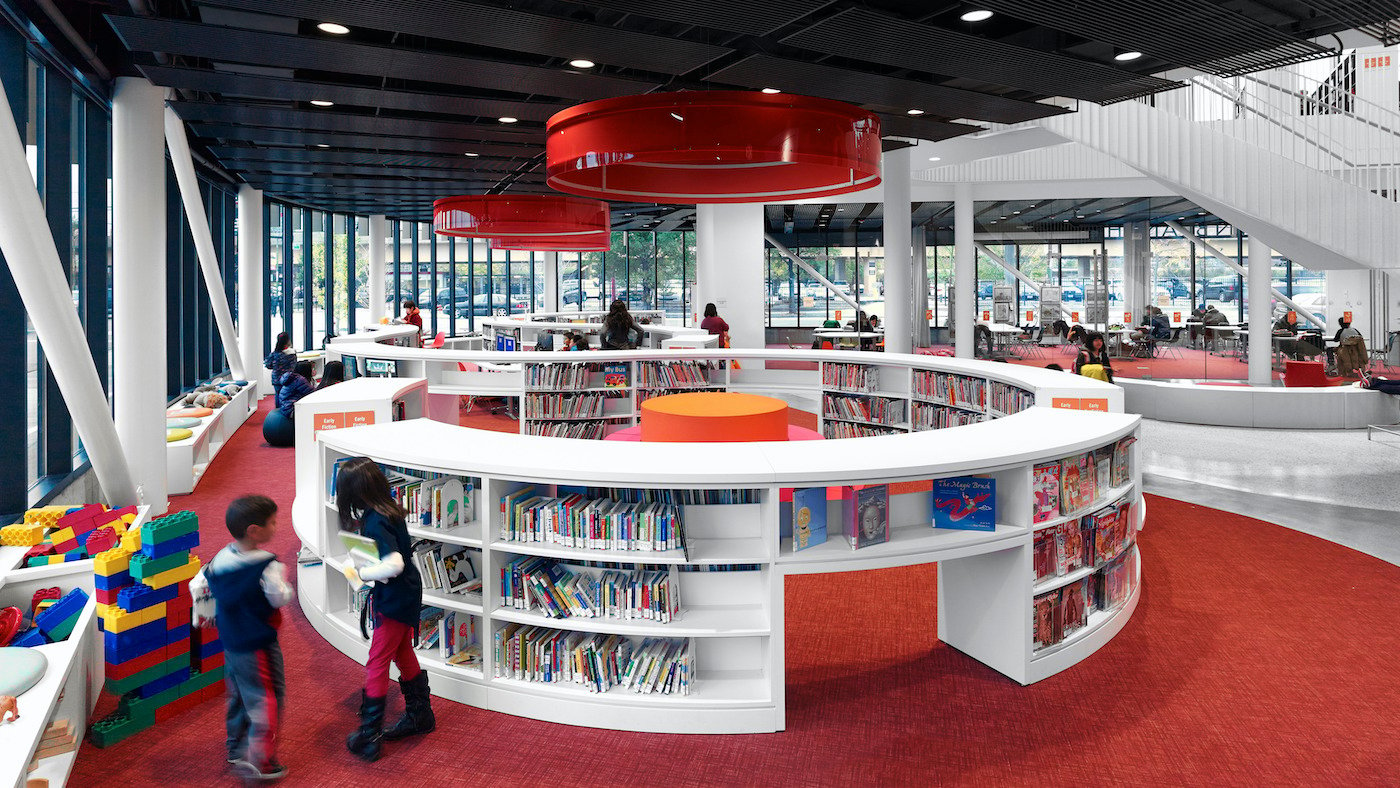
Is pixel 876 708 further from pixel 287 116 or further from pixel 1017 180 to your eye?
pixel 1017 180

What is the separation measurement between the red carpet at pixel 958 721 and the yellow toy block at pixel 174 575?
2.20 feet

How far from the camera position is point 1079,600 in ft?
16.3

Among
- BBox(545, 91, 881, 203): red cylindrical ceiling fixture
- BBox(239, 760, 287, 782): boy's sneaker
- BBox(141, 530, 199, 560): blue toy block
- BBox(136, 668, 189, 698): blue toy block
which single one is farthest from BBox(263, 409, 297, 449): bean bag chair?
BBox(239, 760, 287, 782): boy's sneaker

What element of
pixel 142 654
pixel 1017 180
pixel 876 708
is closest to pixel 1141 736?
pixel 876 708

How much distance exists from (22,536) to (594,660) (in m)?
3.46

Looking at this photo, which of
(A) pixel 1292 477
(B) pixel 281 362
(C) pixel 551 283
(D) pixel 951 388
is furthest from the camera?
(C) pixel 551 283

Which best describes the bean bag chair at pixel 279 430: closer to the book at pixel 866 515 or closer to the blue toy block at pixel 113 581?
the blue toy block at pixel 113 581

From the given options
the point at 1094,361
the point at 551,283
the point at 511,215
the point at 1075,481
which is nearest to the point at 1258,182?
the point at 1094,361

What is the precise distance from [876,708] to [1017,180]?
16.5 metres

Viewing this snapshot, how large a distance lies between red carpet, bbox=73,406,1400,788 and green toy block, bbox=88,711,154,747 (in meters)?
0.05

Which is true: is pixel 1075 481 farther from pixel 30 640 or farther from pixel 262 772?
pixel 30 640

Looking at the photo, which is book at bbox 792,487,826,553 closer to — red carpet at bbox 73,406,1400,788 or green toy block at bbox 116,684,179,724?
red carpet at bbox 73,406,1400,788

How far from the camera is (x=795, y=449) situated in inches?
184

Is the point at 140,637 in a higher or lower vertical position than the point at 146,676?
higher
